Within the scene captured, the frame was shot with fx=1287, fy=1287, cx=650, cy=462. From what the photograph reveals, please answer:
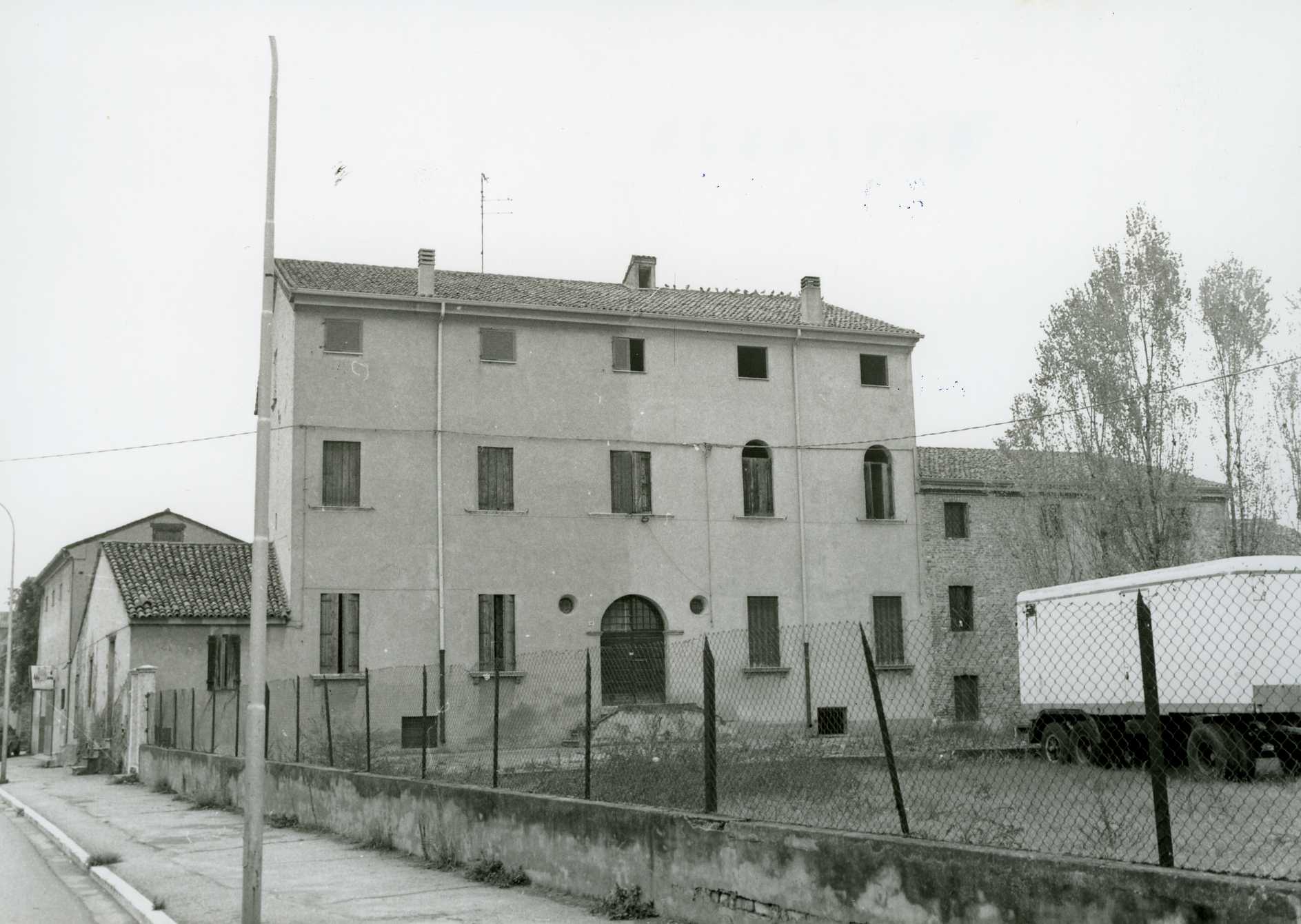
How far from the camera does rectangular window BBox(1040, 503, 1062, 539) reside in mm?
31188

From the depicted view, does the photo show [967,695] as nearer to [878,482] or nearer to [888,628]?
[888,628]

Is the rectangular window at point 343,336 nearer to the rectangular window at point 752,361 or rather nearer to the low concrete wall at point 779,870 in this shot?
the rectangular window at point 752,361

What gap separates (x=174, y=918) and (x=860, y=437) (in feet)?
94.9

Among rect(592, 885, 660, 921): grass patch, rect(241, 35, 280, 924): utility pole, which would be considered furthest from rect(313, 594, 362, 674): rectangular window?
rect(592, 885, 660, 921): grass patch

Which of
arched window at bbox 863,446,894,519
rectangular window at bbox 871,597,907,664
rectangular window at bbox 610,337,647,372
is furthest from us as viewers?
arched window at bbox 863,446,894,519

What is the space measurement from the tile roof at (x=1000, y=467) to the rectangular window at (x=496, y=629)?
13205 millimetres

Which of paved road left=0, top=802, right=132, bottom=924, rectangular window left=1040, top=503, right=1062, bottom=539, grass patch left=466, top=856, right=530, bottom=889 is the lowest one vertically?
paved road left=0, top=802, right=132, bottom=924

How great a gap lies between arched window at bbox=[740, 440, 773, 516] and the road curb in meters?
20.4

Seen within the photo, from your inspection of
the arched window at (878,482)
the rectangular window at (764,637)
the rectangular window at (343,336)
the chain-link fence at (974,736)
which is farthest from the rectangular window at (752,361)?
the rectangular window at (343,336)

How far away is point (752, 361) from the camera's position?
1432 inches

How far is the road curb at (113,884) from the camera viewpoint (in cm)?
1009

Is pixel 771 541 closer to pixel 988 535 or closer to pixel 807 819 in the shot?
pixel 988 535

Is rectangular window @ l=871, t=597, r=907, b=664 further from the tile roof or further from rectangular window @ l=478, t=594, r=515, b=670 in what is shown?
rectangular window @ l=478, t=594, r=515, b=670

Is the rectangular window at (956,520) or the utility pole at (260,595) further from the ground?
the rectangular window at (956,520)
